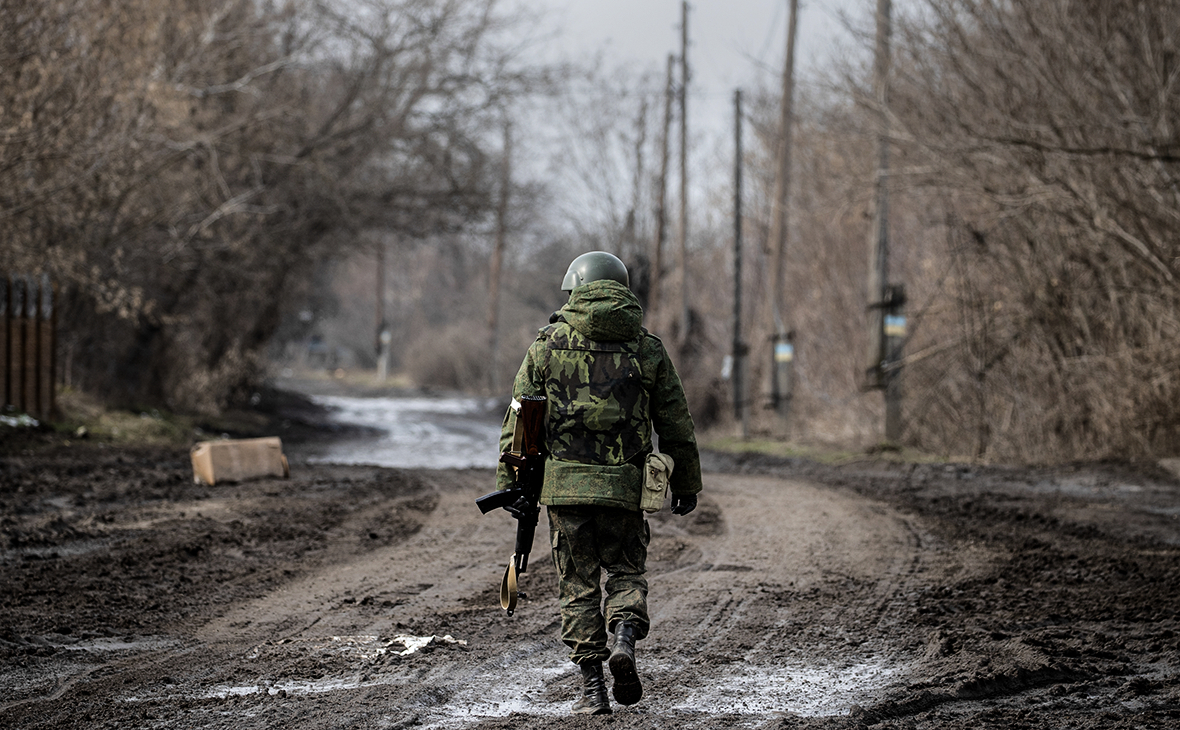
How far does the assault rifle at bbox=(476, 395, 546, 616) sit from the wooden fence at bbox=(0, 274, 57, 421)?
13.3 metres

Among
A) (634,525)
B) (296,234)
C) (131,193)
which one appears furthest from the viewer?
(296,234)

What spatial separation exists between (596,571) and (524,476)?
0.52 meters

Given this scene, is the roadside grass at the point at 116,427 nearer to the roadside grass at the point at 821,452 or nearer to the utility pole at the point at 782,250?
the roadside grass at the point at 821,452

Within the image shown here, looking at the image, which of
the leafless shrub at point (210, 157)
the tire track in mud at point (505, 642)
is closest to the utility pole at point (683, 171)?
the leafless shrub at point (210, 157)

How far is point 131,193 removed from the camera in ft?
58.5

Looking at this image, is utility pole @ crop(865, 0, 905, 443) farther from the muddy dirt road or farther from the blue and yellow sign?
the muddy dirt road

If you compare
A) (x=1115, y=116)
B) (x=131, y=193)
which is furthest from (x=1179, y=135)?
(x=131, y=193)

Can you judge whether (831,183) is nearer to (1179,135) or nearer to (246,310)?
(1179,135)

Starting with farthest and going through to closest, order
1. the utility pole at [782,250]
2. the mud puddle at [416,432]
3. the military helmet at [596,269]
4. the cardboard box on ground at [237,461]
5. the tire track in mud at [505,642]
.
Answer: the utility pole at [782,250], the mud puddle at [416,432], the cardboard box on ground at [237,461], the military helmet at [596,269], the tire track in mud at [505,642]

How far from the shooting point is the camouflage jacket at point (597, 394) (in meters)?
4.72

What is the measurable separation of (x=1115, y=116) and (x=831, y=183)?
11.0 metres

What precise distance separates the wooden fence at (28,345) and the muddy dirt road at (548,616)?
5.22 meters

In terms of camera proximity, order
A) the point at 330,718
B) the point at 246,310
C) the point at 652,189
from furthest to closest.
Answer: the point at 652,189 < the point at 246,310 < the point at 330,718

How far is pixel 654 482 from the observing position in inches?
183
